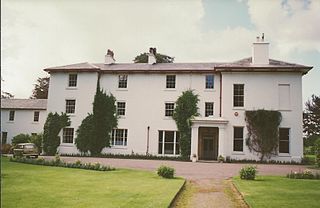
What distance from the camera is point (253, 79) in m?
28.2

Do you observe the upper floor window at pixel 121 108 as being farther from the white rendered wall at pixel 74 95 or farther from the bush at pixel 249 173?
the bush at pixel 249 173

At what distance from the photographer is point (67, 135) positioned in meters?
31.0

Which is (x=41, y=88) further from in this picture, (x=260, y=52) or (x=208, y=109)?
(x=260, y=52)

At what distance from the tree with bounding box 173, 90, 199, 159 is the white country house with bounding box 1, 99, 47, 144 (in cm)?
2027

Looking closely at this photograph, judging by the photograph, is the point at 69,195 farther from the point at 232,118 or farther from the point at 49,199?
the point at 232,118

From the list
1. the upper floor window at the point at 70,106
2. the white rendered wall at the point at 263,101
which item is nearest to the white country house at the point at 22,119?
the upper floor window at the point at 70,106

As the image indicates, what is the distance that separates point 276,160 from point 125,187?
18897mm

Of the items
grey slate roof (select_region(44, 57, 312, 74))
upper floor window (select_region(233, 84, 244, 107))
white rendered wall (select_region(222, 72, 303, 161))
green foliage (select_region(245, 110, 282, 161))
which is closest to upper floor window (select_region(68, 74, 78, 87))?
grey slate roof (select_region(44, 57, 312, 74))

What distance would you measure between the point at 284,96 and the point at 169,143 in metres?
11.3

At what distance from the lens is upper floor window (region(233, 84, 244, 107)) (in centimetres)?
2812

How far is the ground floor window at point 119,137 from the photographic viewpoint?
99.6 ft

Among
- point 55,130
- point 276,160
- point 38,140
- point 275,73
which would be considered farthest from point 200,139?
point 38,140

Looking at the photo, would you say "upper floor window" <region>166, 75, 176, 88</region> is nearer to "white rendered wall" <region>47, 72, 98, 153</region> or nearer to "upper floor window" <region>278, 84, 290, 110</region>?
"white rendered wall" <region>47, 72, 98, 153</region>

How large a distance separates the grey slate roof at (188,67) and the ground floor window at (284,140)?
17.7 feet
